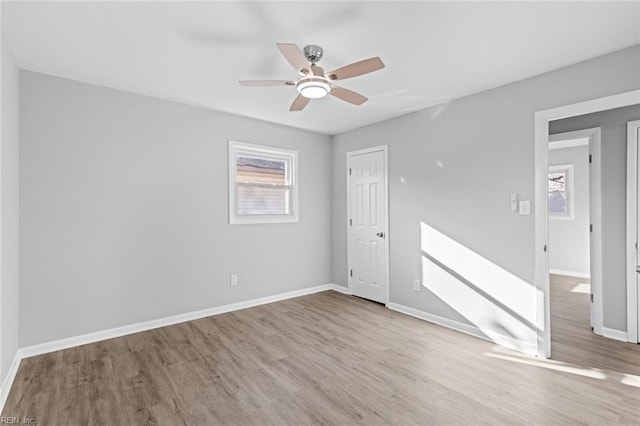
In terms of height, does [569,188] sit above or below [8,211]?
above

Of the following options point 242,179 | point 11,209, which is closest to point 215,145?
point 242,179

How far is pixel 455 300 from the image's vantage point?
355 centimetres

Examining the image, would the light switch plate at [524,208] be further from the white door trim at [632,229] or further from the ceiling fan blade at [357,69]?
the ceiling fan blade at [357,69]

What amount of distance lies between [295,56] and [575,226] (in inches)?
268

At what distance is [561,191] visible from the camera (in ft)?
20.9

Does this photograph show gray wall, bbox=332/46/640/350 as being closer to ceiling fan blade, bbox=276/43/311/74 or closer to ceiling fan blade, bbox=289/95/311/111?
ceiling fan blade, bbox=289/95/311/111

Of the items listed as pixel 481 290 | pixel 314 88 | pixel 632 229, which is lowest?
pixel 481 290

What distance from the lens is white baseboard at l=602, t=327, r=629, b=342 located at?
312 cm

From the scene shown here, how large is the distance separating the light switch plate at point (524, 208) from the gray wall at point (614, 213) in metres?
1.06

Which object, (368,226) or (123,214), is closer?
(123,214)

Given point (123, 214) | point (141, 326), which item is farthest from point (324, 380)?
point (123, 214)

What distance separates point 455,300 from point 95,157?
4.22m

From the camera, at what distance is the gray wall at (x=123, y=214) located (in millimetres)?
2896

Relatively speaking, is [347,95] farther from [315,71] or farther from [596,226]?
[596,226]
